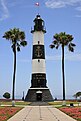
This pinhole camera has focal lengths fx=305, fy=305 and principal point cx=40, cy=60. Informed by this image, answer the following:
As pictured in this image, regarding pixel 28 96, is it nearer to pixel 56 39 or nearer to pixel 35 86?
pixel 35 86

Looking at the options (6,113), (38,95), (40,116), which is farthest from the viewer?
(38,95)

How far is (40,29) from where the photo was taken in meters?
69.8

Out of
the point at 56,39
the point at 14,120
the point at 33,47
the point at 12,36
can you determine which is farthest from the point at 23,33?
the point at 14,120

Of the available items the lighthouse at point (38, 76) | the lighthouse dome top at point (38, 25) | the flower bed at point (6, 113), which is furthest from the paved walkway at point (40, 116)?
the lighthouse dome top at point (38, 25)

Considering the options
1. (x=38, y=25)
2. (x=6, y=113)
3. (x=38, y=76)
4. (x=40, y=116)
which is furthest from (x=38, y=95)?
(x=40, y=116)

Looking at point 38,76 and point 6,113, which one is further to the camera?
point 38,76

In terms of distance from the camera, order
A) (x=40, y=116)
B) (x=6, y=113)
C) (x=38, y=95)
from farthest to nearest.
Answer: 1. (x=38, y=95)
2. (x=6, y=113)
3. (x=40, y=116)

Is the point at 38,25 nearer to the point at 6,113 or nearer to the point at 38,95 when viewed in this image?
the point at 38,95

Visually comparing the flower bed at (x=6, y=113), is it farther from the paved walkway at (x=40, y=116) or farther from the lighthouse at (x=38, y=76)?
the lighthouse at (x=38, y=76)

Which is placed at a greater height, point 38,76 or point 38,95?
point 38,76

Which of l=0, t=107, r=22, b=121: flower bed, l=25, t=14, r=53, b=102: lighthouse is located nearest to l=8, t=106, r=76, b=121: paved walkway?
l=0, t=107, r=22, b=121: flower bed

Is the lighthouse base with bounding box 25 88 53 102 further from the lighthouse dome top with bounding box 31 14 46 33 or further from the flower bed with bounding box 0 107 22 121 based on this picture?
the flower bed with bounding box 0 107 22 121

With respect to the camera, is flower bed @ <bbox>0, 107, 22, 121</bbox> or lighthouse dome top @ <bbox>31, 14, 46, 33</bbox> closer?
flower bed @ <bbox>0, 107, 22, 121</bbox>

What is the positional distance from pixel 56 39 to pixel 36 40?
10.5 metres
